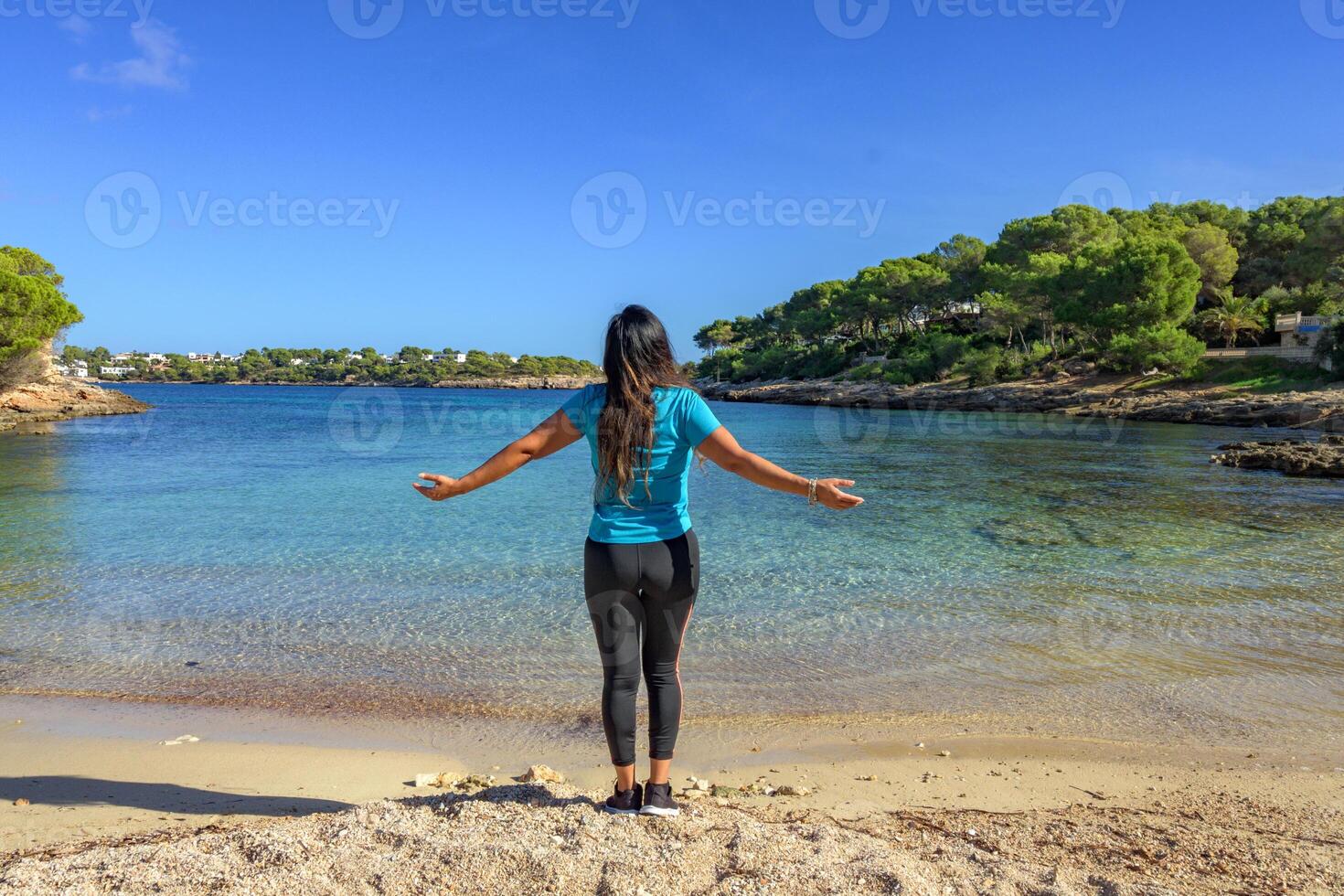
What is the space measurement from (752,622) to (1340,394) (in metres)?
38.5

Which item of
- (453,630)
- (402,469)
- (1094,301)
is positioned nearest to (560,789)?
(453,630)

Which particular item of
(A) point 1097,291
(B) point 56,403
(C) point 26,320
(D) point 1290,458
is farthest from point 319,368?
(D) point 1290,458

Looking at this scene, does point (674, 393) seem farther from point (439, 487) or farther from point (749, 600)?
point (749, 600)

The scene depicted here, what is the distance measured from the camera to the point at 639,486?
10.4 ft

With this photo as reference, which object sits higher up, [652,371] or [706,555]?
[652,371]

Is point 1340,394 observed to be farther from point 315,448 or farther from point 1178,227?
point 315,448

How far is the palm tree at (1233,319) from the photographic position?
158 feet

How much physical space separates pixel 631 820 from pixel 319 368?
640 feet

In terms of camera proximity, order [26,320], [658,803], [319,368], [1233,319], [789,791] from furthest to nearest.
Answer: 1. [319,368]
2. [1233,319]
3. [26,320]
4. [789,791]
5. [658,803]

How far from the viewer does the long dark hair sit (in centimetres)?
315

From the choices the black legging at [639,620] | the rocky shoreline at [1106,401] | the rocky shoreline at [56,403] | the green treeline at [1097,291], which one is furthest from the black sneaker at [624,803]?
the green treeline at [1097,291]

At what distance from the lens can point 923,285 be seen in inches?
2867

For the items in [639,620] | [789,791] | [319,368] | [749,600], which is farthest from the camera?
[319,368]

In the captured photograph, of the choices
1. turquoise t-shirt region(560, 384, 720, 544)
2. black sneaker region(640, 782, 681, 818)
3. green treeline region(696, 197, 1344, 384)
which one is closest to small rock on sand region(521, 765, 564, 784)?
black sneaker region(640, 782, 681, 818)
